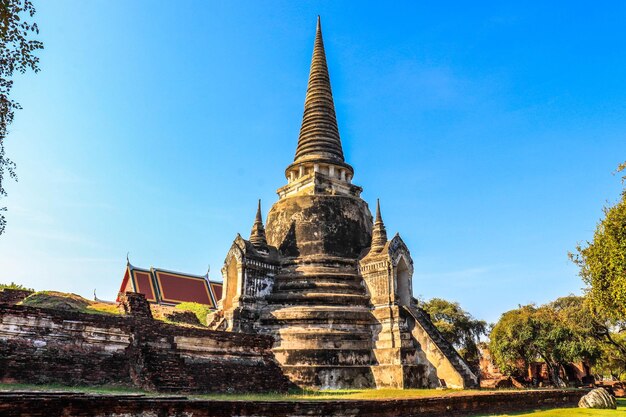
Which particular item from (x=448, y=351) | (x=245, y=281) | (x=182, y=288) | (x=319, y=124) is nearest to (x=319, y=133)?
(x=319, y=124)

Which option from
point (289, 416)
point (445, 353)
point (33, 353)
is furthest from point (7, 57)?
point (445, 353)

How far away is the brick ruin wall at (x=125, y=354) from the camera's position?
11.5m

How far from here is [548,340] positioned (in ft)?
92.7

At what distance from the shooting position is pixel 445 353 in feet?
55.8

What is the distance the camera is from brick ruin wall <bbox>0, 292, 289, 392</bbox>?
452 inches

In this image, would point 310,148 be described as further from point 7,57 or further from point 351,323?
point 7,57

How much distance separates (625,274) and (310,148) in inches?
552

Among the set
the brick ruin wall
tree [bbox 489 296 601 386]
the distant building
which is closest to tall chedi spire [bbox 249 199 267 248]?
the brick ruin wall

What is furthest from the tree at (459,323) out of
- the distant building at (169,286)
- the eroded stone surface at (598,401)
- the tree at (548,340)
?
the eroded stone surface at (598,401)

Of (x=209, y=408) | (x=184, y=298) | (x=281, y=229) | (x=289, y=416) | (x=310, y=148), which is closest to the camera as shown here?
(x=209, y=408)

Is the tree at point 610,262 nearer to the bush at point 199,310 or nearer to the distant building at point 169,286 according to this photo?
the bush at point 199,310

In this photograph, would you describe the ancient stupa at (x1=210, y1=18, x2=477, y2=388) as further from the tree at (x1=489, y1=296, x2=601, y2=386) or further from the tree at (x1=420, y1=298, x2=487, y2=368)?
the tree at (x1=420, y1=298, x2=487, y2=368)

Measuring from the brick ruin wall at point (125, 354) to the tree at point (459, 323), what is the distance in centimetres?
2688

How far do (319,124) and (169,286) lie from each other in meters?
15.8
